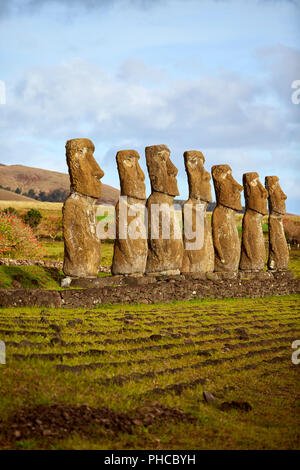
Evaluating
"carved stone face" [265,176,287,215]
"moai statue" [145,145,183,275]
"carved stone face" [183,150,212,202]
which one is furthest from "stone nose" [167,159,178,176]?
"carved stone face" [265,176,287,215]

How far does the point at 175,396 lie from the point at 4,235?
53.5 ft

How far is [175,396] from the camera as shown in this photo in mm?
6535

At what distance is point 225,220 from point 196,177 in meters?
2.06

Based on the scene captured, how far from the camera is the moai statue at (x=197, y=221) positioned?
56.5 feet

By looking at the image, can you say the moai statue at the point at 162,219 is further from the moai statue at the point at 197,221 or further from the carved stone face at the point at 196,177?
the carved stone face at the point at 196,177

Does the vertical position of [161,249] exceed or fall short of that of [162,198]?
it falls short

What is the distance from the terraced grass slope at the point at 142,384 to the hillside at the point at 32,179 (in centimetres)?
11381

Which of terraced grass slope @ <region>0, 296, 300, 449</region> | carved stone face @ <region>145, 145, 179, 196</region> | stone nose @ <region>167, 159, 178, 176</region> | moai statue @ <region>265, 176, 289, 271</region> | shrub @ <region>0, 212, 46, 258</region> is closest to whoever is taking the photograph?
terraced grass slope @ <region>0, 296, 300, 449</region>

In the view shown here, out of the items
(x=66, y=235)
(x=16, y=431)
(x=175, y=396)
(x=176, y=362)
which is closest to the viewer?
(x=16, y=431)

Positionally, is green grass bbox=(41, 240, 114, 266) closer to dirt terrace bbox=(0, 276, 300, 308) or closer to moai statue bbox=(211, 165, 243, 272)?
moai statue bbox=(211, 165, 243, 272)

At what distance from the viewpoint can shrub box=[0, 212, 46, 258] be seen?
2139 cm

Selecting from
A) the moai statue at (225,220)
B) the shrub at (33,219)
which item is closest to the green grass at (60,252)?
the shrub at (33,219)
